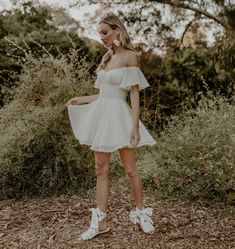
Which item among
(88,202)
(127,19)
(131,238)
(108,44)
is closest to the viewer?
(108,44)

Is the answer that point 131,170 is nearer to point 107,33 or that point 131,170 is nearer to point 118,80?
point 118,80

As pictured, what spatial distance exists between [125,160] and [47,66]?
2569mm

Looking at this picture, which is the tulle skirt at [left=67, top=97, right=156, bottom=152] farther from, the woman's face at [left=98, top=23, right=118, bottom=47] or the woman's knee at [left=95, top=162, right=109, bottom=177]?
the woman's face at [left=98, top=23, right=118, bottom=47]

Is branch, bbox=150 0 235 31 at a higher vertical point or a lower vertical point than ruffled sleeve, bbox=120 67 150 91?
higher

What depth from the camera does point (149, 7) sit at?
8.50 m

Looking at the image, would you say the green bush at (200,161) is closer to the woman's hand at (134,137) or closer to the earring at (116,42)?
the woman's hand at (134,137)

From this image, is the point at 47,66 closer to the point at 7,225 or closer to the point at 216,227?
the point at 7,225

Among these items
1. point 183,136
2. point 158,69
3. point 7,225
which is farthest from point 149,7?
point 7,225

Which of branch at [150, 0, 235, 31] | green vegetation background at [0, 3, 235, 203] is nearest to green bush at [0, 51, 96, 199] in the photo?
green vegetation background at [0, 3, 235, 203]

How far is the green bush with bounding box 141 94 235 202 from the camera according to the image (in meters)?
4.61

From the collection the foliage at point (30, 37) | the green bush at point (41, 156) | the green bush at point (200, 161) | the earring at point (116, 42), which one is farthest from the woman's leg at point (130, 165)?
the foliage at point (30, 37)

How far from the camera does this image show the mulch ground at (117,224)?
3.85 metres

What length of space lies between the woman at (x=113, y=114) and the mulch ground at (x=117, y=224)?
0.73 ft

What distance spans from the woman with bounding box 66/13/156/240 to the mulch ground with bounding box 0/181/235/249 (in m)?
0.22
